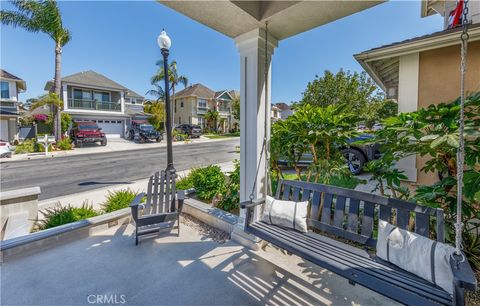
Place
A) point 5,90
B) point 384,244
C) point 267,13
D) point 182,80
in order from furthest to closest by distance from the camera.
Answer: point 182,80, point 5,90, point 267,13, point 384,244

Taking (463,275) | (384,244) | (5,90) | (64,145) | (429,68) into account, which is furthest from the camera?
(5,90)

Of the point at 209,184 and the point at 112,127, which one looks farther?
the point at 112,127

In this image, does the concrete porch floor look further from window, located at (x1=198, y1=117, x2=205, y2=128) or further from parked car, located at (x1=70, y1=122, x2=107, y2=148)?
window, located at (x1=198, y1=117, x2=205, y2=128)

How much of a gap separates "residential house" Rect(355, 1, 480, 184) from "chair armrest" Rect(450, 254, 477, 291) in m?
3.05

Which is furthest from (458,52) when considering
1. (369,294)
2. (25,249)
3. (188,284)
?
(25,249)

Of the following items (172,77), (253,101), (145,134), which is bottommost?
(253,101)

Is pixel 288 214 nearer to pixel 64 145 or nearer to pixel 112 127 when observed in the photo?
pixel 64 145

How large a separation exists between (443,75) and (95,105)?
2534 centimetres

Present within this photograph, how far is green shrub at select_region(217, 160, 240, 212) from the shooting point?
13.1 feet

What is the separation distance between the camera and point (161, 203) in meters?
3.56

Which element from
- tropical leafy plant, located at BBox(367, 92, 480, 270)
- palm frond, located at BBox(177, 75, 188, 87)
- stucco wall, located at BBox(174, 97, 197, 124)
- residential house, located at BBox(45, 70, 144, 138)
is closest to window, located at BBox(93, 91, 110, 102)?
residential house, located at BBox(45, 70, 144, 138)

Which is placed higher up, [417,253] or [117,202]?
[417,253]

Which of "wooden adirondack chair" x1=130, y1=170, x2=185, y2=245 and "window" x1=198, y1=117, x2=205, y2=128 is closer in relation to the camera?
"wooden adirondack chair" x1=130, y1=170, x2=185, y2=245

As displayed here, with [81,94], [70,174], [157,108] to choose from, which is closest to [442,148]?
[70,174]
